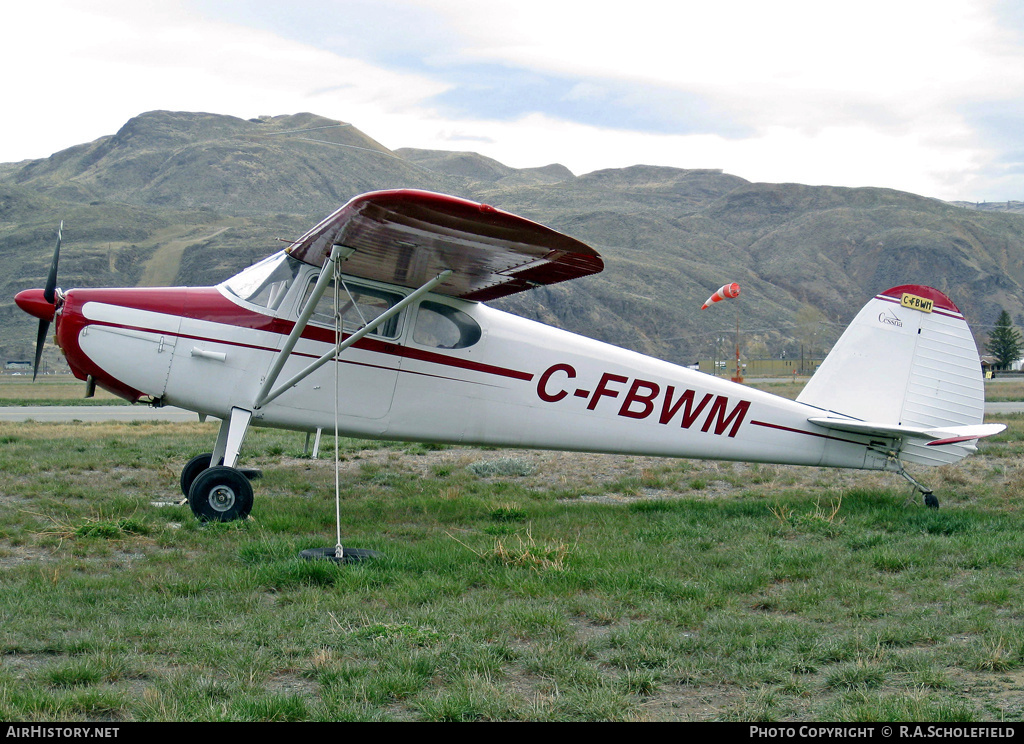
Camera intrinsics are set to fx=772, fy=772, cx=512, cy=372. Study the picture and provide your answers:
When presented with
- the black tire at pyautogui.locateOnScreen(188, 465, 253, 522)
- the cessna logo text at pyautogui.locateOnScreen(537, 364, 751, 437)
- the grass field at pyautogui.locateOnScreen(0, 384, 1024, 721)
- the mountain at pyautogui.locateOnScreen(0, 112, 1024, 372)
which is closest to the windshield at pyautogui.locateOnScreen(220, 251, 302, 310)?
the black tire at pyautogui.locateOnScreen(188, 465, 253, 522)

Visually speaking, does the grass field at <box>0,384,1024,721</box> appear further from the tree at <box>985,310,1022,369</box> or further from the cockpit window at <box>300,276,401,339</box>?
the tree at <box>985,310,1022,369</box>

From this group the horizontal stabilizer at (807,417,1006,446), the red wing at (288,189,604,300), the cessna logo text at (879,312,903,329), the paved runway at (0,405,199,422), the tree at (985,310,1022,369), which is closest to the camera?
the red wing at (288,189,604,300)

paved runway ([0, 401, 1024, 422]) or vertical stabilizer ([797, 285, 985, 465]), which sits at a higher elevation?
vertical stabilizer ([797, 285, 985, 465])

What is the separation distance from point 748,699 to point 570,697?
0.79m

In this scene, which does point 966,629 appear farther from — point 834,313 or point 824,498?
point 834,313

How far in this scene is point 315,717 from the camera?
10.4ft

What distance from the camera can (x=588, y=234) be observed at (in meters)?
123

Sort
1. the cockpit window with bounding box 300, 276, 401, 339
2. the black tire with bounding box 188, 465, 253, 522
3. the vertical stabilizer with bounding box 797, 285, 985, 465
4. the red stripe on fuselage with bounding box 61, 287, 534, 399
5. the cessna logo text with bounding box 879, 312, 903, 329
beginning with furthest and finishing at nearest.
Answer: the cessna logo text with bounding box 879, 312, 903, 329 < the vertical stabilizer with bounding box 797, 285, 985, 465 < the cockpit window with bounding box 300, 276, 401, 339 < the red stripe on fuselage with bounding box 61, 287, 534, 399 < the black tire with bounding box 188, 465, 253, 522

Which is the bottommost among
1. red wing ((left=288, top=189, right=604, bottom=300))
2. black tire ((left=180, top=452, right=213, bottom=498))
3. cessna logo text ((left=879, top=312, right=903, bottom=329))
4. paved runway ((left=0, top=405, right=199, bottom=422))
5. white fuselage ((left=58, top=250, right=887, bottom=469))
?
paved runway ((left=0, top=405, right=199, bottom=422))

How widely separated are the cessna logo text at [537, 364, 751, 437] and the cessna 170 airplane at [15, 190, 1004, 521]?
0.05ft

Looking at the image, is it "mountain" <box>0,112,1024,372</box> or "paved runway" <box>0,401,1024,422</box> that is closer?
"paved runway" <box>0,401,1024,422</box>

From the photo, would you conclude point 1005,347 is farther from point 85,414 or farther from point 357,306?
point 357,306

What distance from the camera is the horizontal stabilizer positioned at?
8.01 meters

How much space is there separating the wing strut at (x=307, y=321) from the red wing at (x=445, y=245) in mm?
245
